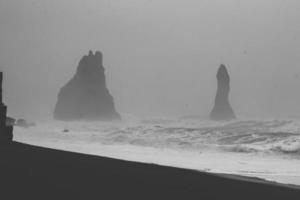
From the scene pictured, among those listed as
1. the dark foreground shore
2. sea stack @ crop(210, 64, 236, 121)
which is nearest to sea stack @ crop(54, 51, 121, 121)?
sea stack @ crop(210, 64, 236, 121)

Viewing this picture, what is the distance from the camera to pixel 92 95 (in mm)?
91000

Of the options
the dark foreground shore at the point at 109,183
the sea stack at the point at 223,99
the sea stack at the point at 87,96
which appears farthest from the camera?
the sea stack at the point at 87,96

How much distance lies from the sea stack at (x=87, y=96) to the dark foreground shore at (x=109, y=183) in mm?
81619

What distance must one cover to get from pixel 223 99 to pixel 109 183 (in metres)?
85.7

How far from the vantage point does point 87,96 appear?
91.2 meters

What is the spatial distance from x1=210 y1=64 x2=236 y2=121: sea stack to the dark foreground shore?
82.6 meters

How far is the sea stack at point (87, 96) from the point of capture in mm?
87562

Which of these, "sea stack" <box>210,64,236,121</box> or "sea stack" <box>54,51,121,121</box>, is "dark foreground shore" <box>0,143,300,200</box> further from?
"sea stack" <box>210,64,236,121</box>

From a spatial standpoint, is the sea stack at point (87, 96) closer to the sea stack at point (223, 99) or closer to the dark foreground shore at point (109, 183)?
the sea stack at point (223, 99)

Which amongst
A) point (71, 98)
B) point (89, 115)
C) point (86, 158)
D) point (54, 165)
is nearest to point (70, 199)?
point (54, 165)

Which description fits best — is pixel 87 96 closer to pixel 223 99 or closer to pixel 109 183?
pixel 223 99

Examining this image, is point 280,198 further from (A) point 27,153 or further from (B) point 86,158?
(A) point 27,153

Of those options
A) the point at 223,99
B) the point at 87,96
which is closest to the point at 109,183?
the point at 223,99

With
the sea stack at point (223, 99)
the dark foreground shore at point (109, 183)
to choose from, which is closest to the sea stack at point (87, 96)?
the sea stack at point (223, 99)
